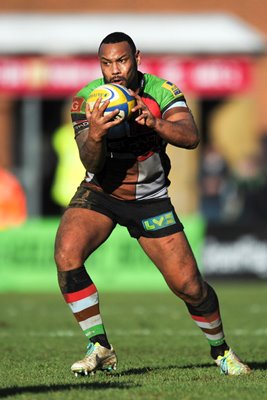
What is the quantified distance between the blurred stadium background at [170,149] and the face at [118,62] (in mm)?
10506

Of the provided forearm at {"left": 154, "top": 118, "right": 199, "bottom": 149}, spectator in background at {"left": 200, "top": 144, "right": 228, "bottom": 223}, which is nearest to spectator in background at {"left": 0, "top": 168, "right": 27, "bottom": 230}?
spectator in background at {"left": 200, "top": 144, "right": 228, "bottom": 223}

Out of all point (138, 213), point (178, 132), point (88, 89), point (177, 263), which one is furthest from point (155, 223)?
point (88, 89)

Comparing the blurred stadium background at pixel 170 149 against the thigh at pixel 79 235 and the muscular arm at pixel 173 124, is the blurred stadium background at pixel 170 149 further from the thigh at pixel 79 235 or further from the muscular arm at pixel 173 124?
the muscular arm at pixel 173 124

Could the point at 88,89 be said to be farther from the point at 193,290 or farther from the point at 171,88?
the point at 193,290

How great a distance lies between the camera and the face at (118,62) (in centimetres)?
785

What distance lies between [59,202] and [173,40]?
4801 millimetres

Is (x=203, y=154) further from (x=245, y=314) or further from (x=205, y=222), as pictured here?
(x=245, y=314)

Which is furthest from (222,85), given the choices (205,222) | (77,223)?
(77,223)

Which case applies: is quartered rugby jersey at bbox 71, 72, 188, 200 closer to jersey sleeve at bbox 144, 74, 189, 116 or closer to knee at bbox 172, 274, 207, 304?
jersey sleeve at bbox 144, 74, 189, 116

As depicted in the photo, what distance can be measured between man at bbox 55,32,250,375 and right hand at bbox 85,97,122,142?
1.12ft

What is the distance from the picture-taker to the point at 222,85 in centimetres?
2475

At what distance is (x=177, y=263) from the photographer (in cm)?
813

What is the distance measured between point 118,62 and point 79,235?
46.6 inches

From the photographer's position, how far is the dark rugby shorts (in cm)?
820
